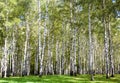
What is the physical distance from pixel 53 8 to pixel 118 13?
589 inches

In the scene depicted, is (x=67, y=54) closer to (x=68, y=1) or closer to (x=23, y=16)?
(x=23, y=16)

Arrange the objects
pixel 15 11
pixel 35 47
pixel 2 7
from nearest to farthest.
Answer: pixel 2 7, pixel 15 11, pixel 35 47

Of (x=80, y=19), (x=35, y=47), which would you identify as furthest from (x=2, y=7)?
(x=35, y=47)

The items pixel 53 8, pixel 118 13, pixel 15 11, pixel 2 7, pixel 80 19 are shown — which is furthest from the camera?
pixel 53 8

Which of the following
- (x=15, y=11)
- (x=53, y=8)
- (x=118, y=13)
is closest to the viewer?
(x=118, y=13)

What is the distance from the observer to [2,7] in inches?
1246

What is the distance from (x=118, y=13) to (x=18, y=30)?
2361cm

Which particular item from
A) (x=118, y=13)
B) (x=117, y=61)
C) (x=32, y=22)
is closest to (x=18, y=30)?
(x=32, y=22)

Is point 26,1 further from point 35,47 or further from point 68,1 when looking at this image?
point 35,47

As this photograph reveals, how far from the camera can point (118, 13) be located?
27.9m

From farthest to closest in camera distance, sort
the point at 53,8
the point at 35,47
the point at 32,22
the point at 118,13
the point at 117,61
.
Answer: the point at 117,61 → the point at 35,47 → the point at 32,22 → the point at 53,8 → the point at 118,13

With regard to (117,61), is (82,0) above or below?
above

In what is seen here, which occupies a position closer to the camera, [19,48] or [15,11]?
[15,11]

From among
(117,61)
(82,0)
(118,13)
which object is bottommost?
(117,61)
